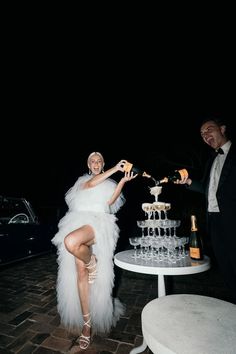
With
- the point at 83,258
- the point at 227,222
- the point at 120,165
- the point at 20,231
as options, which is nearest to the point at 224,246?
the point at 227,222

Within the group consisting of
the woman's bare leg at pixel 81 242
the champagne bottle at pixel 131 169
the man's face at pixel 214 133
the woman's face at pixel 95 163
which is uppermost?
the man's face at pixel 214 133

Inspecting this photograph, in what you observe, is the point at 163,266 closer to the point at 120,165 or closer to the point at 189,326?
the point at 189,326

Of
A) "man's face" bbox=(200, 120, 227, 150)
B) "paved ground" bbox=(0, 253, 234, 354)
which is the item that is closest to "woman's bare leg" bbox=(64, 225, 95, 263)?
"paved ground" bbox=(0, 253, 234, 354)

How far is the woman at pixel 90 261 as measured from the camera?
8.05 feet

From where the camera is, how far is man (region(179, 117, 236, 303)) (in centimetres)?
226

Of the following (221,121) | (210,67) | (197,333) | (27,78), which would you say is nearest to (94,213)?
(197,333)

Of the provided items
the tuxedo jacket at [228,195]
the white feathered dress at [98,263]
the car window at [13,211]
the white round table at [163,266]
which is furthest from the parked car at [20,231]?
the tuxedo jacket at [228,195]

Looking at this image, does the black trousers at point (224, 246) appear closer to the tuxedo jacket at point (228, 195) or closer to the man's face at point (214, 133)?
the tuxedo jacket at point (228, 195)

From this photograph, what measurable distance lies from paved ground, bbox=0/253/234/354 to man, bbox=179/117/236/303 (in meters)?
1.31

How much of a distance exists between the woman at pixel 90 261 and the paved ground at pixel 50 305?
20 centimetres

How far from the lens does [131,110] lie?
52.5ft

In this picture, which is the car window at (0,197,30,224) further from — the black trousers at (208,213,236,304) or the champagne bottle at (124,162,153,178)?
the black trousers at (208,213,236,304)

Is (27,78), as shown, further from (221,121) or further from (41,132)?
(221,121)

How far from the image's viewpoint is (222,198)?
2.32 meters
